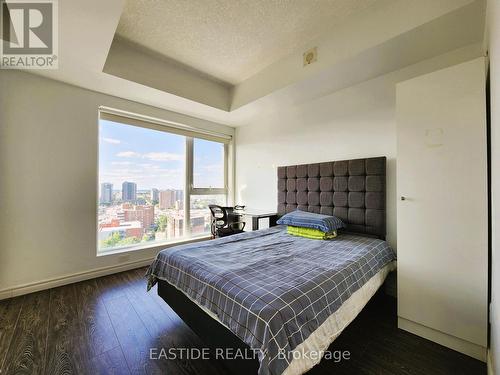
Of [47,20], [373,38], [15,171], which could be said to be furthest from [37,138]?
[373,38]

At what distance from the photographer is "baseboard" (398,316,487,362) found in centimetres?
145

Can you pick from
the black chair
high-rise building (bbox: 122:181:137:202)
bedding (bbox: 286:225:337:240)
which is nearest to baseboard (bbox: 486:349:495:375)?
bedding (bbox: 286:225:337:240)

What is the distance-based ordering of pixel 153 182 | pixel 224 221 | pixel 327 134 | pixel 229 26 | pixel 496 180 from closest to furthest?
pixel 496 180 → pixel 229 26 → pixel 327 134 → pixel 153 182 → pixel 224 221

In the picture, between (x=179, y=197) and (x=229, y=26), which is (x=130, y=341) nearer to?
(x=179, y=197)

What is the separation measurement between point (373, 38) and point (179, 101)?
246 centimetres

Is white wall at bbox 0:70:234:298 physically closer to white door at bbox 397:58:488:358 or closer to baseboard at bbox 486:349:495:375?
white door at bbox 397:58:488:358

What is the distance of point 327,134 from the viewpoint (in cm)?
288

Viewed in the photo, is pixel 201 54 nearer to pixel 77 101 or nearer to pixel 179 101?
pixel 179 101

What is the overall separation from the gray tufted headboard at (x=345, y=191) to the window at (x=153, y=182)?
5.59ft

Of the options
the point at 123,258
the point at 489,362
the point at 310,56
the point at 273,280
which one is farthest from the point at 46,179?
the point at 489,362

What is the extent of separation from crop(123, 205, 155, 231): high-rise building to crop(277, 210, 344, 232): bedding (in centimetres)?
217

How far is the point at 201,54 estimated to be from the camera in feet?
8.49

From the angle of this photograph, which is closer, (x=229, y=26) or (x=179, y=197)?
(x=229, y=26)

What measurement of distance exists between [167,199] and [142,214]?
46cm
